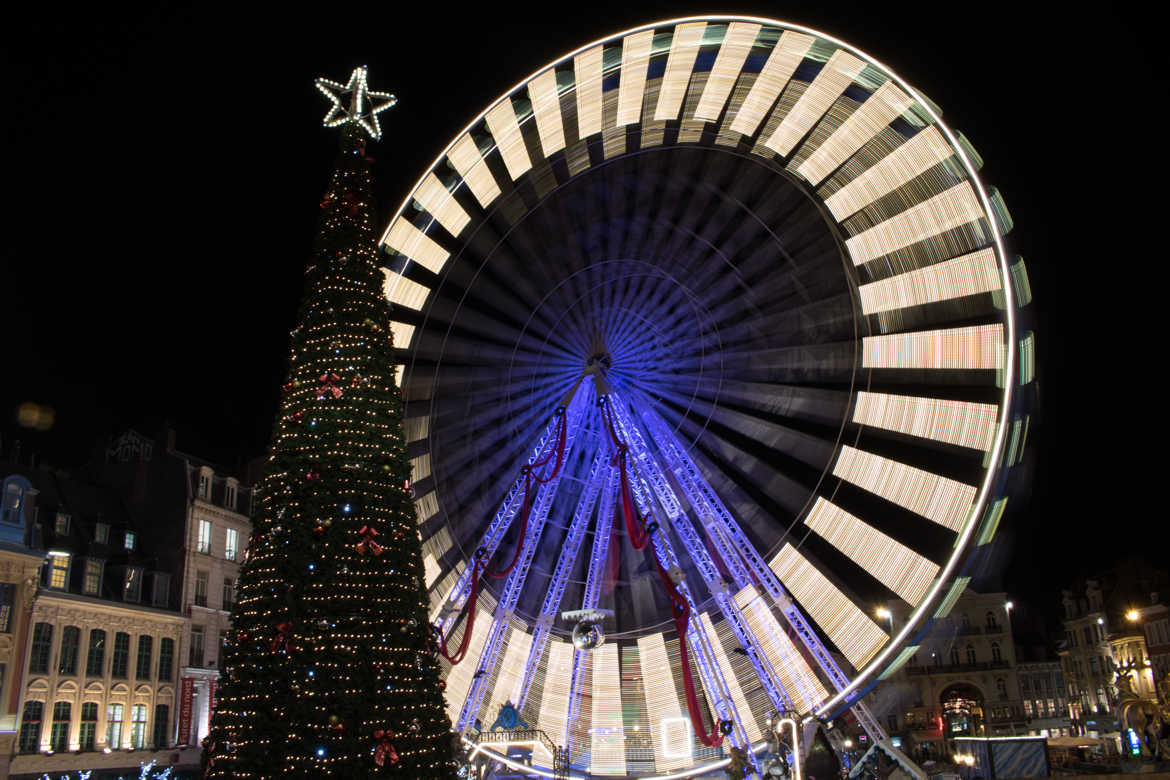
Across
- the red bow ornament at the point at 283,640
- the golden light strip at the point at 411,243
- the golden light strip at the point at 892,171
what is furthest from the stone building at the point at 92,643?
the golden light strip at the point at 892,171

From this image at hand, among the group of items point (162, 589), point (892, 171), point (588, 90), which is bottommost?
point (162, 589)

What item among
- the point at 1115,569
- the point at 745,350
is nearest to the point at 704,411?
the point at 745,350

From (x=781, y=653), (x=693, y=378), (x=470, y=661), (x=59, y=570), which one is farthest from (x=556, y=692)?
(x=59, y=570)

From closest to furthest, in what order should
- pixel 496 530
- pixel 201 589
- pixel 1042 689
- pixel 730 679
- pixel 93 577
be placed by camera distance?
pixel 730 679
pixel 496 530
pixel 93 577
pixel 201 589
pixel 1042 689

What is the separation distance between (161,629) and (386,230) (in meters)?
18.0

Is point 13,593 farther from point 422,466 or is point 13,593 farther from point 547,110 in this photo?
point 547,110

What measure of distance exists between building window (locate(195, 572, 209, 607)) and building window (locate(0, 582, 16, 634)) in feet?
22.7

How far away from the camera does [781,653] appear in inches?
549

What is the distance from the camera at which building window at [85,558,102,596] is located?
26641 mm

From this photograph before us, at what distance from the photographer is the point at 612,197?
16281mm

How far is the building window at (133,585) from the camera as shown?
27.7 metres

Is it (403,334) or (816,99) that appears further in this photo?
(403,334)

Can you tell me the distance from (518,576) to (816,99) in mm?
9227

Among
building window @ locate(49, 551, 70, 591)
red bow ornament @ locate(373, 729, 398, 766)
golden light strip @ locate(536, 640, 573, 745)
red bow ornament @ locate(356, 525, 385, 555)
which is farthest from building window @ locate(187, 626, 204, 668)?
red bow ornament @ locate(373, 729, 398, 766)
